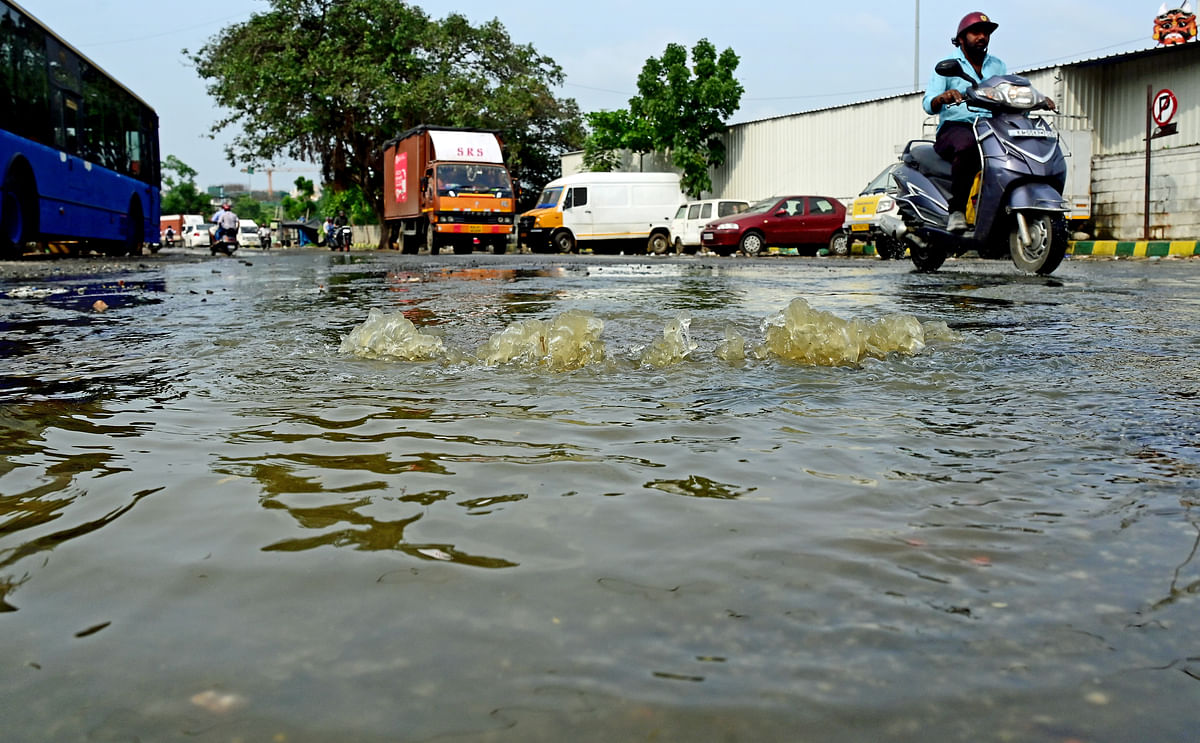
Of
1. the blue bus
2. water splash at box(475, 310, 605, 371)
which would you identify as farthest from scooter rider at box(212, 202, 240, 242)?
water splash at box(475, 310, 605, 371)

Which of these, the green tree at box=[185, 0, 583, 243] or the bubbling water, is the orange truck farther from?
the bubbling water

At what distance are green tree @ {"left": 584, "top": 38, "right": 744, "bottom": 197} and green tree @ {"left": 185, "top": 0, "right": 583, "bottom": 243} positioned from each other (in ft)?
24.8

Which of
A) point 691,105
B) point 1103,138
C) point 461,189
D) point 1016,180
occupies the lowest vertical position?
point 1016,180

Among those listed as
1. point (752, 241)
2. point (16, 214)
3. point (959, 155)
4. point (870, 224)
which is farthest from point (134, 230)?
point (959, 155)

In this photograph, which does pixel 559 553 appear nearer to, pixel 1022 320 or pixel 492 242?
pixel 1022 320

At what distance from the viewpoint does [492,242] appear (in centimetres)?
2617

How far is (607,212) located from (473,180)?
13.8 ft

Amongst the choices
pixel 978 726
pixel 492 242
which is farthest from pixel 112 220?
pixel 978 726

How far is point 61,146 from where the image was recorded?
14742mm

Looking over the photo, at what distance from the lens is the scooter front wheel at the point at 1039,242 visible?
8.20 meters

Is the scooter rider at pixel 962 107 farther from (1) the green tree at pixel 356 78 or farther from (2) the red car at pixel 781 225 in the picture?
(1) the green tree at pixel 356 78

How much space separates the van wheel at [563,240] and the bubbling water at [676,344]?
24474 millimetres

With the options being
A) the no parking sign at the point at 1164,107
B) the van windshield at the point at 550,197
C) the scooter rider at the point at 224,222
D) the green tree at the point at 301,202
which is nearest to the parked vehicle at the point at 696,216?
the van windshield at the point at 550,197

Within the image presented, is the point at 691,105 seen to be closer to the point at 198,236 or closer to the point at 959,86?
the point at 959,86
